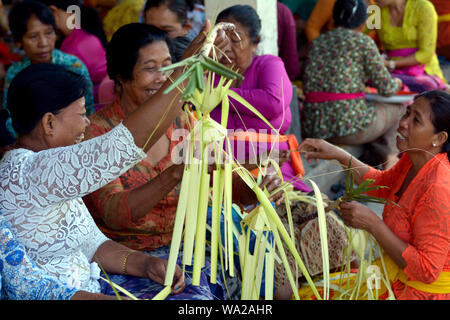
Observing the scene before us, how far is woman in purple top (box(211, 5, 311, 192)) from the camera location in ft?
10.3

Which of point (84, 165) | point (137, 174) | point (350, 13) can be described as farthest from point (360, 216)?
point (350, 13)

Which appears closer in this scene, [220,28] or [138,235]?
[220,28]

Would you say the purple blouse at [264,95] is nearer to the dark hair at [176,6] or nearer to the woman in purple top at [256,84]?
the woman in purple top at [256,84]

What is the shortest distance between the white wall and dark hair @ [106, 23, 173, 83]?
1.41m

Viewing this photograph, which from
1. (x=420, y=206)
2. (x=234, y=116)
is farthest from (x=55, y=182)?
(x=234, y=116)

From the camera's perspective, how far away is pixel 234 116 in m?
3.31

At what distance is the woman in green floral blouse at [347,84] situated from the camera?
433 centimetres

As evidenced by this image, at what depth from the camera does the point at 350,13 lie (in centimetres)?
429

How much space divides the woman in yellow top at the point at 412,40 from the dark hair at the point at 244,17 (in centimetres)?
226

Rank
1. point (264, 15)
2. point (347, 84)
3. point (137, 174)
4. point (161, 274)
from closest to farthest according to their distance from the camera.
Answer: point (161, 274) → point (137, 174) → point (264, 15) → point (347, 84)

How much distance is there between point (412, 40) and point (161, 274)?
4134mm

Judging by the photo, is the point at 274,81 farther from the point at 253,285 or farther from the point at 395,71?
the point at 395,71

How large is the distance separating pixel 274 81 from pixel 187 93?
207 cm

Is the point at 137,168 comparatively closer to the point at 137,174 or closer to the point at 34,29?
the point at 137,174
